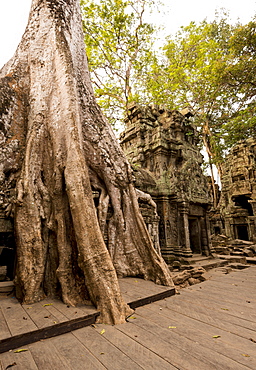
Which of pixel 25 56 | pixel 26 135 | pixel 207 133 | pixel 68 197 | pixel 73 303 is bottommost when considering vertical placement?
pixel 73 303

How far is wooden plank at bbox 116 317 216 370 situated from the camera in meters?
1.47

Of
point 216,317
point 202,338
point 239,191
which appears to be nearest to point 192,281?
point 216,317

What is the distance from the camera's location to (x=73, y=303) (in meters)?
2.39

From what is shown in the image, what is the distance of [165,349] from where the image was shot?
1.64m

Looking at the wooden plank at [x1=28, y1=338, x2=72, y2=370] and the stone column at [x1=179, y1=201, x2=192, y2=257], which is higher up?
the stone column at [x1=179, y1=201, x2=192, y2=257]

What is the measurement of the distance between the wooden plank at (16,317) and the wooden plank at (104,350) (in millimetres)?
430

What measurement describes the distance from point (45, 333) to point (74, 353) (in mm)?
362

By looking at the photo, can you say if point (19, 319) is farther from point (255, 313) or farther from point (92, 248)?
point (255, 313)

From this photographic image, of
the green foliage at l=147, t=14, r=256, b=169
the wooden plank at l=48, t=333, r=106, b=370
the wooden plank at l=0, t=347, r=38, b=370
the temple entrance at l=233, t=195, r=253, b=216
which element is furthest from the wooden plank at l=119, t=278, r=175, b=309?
the temple entrance at l=233, t=195, r=253, b=216

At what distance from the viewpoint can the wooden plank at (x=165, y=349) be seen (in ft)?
4.82

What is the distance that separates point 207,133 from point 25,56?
14.8m

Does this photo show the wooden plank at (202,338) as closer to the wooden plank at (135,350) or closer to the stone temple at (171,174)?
the wooden plank at (135,350)

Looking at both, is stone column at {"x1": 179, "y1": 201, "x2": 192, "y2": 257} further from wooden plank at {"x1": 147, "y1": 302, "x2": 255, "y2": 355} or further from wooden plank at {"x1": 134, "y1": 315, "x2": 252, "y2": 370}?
wooden plank at {"x1": 134, "y1": 315, "x2": 252, "y2": 370}

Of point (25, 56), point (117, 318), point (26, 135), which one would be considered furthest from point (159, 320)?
point (25, 56)
